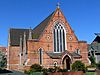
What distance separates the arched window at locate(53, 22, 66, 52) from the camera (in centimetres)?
5950

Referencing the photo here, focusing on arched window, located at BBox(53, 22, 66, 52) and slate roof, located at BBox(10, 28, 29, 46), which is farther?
slate roof, located at BBox(10, 28, 29, 46)

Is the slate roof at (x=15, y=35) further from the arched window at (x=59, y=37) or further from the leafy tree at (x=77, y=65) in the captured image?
the leafy tree at (x=77, y=65)

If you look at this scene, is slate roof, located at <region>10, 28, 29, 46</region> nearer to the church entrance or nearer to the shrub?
the shrub

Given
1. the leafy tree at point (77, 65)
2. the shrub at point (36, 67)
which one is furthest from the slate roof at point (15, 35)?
the leafy tree at point (77, 65)

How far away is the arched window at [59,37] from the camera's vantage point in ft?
195

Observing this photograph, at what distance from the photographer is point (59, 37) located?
59781 millimetres

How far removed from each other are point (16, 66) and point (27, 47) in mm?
10903

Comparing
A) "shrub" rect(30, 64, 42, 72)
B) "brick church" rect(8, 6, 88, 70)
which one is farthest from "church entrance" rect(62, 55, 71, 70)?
"shrub" rect(30, 64, 42, 72)

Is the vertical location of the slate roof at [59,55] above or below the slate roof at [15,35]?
below

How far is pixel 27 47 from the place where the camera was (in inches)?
2330

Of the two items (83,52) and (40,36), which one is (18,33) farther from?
(83,52)

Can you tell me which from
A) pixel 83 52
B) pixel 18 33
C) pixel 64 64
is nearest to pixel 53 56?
pixel 64 64

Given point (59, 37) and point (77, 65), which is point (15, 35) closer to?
point (59, 37)

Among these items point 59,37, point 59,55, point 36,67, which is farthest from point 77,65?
point 59,37
